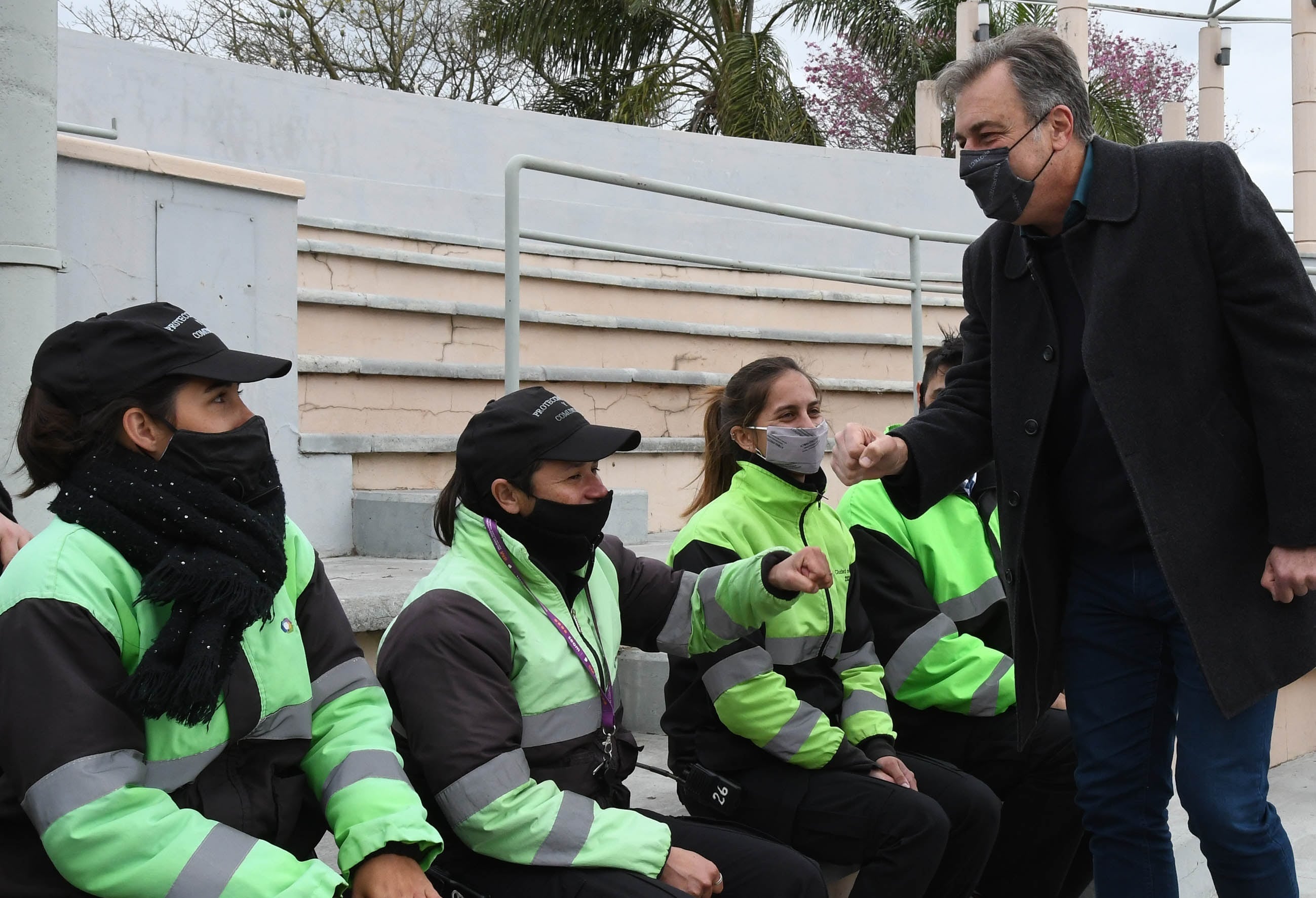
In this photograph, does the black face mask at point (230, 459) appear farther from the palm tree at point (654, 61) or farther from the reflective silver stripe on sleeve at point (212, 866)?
the palm tree at point (654, 61)

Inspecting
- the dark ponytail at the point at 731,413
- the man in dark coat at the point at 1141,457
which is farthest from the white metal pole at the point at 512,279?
the man in dark coat at the point at 1141,457

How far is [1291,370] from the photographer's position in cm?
219

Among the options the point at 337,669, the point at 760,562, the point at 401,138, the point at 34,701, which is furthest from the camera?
the point at 401,138

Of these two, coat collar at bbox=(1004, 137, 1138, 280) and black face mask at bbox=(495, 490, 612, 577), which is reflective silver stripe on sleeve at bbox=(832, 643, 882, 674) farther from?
coat collar at bbox=(1004, 137, 1138, 280)

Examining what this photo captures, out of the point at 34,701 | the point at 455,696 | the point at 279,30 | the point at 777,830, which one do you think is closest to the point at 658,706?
the point at 777,830

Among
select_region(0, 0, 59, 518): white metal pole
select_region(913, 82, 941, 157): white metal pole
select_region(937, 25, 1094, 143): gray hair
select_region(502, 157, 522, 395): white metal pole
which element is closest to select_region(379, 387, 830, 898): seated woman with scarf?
select_region(937, 25, 1094, 143): gray hair

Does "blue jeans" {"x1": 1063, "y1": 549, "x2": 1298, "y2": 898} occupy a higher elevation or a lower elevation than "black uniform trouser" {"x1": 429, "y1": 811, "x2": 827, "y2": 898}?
higher

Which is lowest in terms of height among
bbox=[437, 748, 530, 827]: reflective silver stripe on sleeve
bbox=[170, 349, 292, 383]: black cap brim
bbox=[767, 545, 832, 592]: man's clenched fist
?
bbox=[437, 748, 530, 827]: reflective silver stripe on sleeve

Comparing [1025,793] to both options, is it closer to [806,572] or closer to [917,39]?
[806,572]

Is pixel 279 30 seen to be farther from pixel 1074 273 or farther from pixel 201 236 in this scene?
pixel 1074 273

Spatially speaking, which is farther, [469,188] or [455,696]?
[469,188]

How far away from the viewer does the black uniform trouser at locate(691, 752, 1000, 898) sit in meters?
2.80

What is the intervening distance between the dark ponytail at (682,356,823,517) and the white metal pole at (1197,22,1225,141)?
39.2 feet

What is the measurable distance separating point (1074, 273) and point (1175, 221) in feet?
0.65
